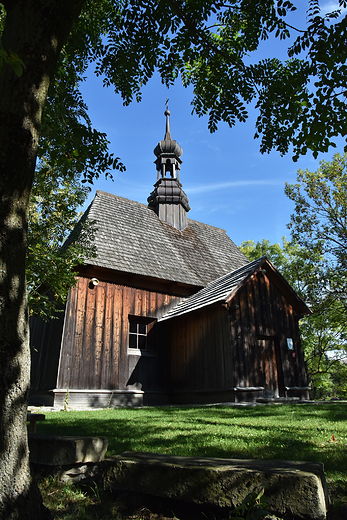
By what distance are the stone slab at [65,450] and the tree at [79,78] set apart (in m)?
0.87

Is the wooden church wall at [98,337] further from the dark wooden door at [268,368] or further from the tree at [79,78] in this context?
the tree at [79,78]

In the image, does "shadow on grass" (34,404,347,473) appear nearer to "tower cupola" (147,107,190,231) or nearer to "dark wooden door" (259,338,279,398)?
"dark wooden door" (259,338,279,398)

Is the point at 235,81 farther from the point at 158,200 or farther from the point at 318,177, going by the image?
the point at 318,177

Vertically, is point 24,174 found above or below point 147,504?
above

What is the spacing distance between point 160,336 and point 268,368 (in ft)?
13.7

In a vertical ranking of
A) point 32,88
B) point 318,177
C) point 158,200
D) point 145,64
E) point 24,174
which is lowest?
point 24,174

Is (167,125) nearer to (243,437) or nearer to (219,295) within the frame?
(219,295)

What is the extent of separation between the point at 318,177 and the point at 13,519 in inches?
894

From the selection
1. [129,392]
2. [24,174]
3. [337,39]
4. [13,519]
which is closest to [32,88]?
[24,174]

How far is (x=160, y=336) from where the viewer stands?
555 inches

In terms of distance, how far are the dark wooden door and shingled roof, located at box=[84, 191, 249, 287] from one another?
159 inches

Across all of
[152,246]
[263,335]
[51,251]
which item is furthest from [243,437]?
[152,246]

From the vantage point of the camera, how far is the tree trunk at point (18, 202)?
231cm

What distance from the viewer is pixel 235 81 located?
6.46m
